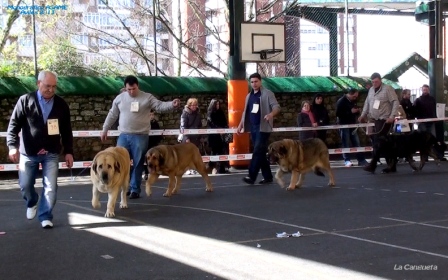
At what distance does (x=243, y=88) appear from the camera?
16828 millimetres

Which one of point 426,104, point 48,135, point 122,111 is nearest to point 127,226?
point 48,135

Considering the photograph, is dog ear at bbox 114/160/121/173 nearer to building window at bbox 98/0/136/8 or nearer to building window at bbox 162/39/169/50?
building window at bbox 162/39/169/50

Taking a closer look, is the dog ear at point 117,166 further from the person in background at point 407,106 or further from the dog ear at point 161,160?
the person in background at point 407,106

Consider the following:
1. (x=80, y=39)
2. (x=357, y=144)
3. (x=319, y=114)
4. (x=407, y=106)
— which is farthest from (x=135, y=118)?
(x=80, y=39)

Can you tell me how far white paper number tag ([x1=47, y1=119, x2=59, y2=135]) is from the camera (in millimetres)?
8086

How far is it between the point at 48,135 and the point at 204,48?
19047 millimetres

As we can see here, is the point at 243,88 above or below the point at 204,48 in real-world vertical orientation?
below

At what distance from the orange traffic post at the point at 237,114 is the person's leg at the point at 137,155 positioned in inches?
233

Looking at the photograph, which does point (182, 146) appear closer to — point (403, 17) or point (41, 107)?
point (41, 107)

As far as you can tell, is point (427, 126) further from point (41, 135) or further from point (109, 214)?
point (41, 135)

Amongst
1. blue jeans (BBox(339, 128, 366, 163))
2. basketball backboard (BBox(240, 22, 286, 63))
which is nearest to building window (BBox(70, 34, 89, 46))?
basketball backboard (BBox(240, 22, 286, 63))

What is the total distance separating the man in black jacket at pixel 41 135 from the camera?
26.4 ft

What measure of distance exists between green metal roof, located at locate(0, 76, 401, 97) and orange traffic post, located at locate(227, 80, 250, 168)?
7.41 feet

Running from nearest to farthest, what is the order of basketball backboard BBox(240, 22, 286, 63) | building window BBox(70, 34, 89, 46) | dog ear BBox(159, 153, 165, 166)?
dog ear BBox(159, 153, 165, 166) → basketball backboard BBox(240, 22, 286, 63) → building window BBox(70, 34, 89, 46)
